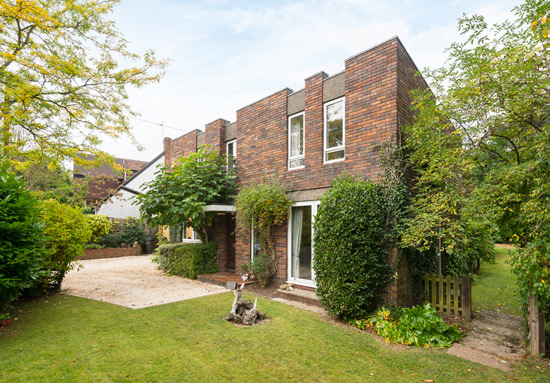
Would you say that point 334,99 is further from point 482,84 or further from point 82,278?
point 82,278

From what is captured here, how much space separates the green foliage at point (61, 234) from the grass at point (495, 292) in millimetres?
9340

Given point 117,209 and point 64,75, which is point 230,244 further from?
point 117,209

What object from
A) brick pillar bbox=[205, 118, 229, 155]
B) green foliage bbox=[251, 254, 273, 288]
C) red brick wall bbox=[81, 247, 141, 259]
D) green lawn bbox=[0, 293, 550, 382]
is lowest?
red brick wall bbox=[81, 247, 141, 259]

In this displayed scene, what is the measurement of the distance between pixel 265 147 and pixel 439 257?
20.5 ft

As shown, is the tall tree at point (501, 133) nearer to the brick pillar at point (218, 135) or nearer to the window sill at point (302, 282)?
the window sill at point (302, 282)

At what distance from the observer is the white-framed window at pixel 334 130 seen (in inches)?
291

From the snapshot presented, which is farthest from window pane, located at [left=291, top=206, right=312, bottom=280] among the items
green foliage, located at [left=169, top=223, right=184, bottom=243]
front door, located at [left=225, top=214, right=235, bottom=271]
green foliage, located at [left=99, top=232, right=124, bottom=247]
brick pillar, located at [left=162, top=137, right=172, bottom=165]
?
→ green foliage, located at [left=99, top=232, right=124, bottom=247]

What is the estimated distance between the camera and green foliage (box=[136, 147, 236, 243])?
9.52 metres

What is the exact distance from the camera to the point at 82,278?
32.4 feet

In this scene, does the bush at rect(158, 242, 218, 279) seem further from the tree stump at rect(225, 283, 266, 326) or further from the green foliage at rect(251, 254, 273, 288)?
the tree stump at rect(225, 283, 266, 326)

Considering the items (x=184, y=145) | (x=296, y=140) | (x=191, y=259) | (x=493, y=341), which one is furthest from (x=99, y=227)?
(x=493, y=341)

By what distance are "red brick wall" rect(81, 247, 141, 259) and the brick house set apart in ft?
31.2

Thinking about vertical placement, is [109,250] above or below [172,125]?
below

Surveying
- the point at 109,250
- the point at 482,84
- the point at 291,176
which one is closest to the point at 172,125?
the point at 109,250
